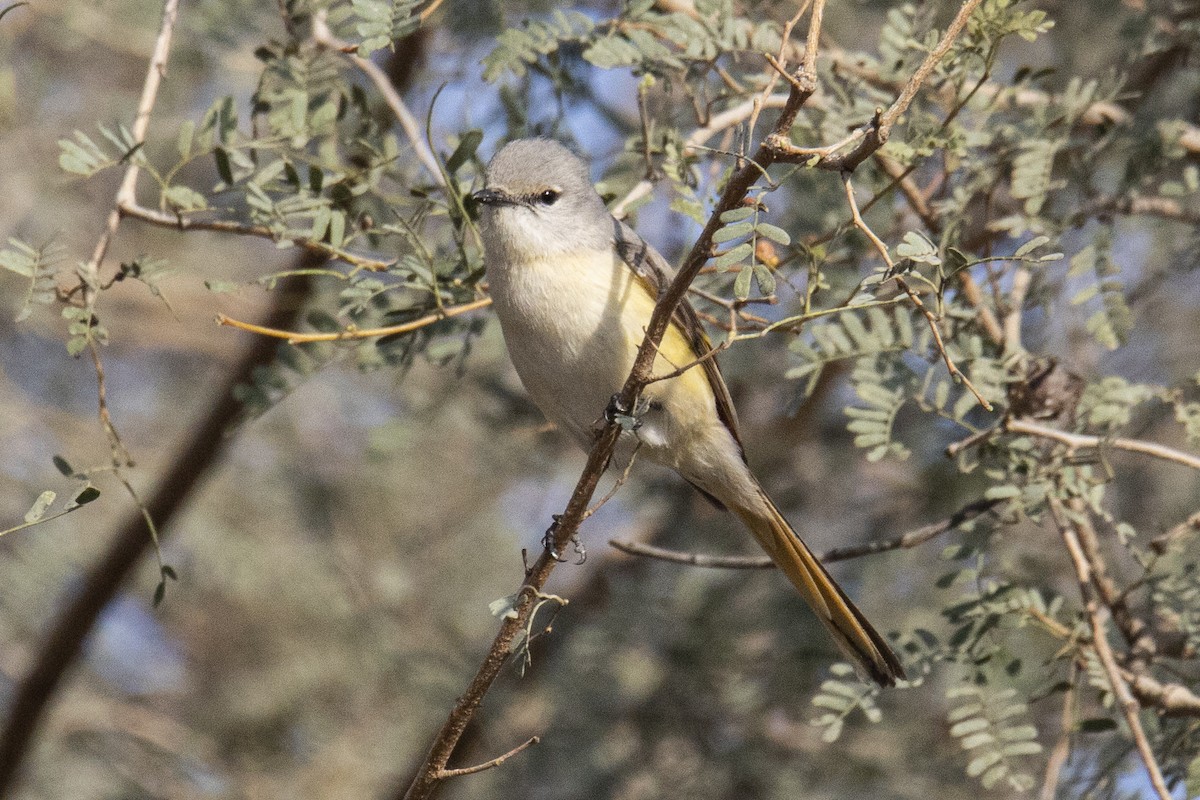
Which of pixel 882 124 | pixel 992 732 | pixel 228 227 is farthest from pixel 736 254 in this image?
pixel 992 732

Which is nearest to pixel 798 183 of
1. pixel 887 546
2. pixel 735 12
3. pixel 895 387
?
pixel 735 12

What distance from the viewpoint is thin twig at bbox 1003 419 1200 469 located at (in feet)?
8.89

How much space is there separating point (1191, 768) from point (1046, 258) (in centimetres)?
129

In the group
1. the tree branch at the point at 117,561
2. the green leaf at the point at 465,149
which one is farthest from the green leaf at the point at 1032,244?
the tree branch at the point at 117,561

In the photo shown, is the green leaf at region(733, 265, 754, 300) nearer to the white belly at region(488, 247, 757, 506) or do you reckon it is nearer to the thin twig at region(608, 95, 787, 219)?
the white belly at region(488, 247, 757, 506)

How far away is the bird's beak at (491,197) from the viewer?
2.94 meters

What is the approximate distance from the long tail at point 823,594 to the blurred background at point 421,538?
845 mm

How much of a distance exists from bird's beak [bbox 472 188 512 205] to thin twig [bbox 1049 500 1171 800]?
4.56 feet

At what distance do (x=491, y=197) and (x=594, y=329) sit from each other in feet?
1.25

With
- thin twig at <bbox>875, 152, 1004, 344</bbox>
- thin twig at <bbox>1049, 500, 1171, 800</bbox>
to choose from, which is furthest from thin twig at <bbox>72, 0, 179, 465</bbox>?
thin twig at <bbox>1049, 500, 1171, 800</bbox>

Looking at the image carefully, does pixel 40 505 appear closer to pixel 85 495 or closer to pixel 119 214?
pixel 85 495

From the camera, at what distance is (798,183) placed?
11.7 ft

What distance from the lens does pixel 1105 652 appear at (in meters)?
2.77

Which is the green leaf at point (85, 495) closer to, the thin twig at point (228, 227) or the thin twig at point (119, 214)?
the thin twig at point (119, 214)
